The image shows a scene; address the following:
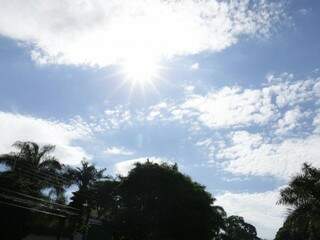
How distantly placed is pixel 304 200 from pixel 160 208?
53.4 feet

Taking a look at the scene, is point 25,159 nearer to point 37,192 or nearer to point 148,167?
point 37,192

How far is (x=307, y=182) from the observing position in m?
28.5

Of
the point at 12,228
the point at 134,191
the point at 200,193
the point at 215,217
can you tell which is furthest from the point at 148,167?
the point at 12,228

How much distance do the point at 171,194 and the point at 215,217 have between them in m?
6.17

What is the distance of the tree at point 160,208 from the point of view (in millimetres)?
40594

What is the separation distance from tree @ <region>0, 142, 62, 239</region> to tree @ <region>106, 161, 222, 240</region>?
718cm

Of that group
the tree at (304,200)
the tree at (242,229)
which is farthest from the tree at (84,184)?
the tree at (242,229)

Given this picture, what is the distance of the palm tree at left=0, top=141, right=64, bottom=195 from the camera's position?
34.5m

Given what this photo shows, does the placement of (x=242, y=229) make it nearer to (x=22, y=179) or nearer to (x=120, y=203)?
(x=120, y=203)

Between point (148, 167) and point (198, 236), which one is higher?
point (148, 167)

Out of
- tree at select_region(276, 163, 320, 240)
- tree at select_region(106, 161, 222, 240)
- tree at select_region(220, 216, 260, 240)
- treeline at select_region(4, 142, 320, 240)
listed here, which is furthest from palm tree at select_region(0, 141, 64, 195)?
tree at select_region(220, 216, 260, 240)

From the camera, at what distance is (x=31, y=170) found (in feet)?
125

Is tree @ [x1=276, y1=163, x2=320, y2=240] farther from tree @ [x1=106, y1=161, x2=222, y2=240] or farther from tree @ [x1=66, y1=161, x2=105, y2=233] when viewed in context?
tree @ [x1=66, y1=161, x2=105, y2=233]

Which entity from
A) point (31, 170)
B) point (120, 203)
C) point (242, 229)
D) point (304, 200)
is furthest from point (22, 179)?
point (242, 229)
